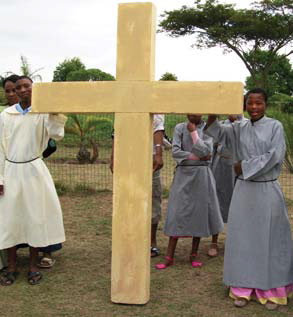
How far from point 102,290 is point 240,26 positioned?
2247 cm

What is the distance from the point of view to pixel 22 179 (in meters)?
4.35

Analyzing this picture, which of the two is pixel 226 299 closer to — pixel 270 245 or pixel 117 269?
pixel 270 245

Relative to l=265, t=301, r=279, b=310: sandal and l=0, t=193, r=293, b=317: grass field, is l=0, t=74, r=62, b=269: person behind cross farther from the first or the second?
l=265, t=301, r=279, b=310: sandal

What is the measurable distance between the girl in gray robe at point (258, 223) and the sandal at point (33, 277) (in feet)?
5.33

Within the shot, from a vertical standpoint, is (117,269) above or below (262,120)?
below

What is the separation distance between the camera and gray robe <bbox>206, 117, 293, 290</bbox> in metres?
3.91

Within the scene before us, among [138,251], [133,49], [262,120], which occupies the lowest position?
[138,251]

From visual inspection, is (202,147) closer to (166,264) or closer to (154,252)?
(166,264)

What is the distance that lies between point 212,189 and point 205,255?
2.65 ft

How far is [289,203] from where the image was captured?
8250mm

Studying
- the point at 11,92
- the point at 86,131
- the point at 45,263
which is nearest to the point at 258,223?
the point at 45,263

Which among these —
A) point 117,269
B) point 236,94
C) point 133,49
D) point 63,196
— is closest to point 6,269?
point 117,269

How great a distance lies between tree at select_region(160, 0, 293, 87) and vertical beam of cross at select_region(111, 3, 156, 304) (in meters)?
21.5

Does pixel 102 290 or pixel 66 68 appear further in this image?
pixel 66 68
